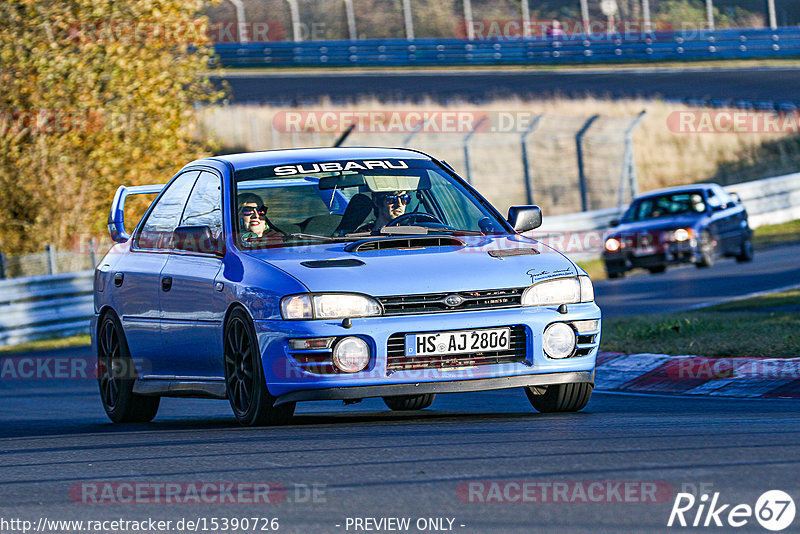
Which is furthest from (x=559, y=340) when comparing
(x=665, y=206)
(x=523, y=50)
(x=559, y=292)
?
(x=523, y=50)

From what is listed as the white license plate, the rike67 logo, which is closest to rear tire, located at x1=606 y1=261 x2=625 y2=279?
the white license plate

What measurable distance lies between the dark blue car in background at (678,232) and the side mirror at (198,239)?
14830 millimetres

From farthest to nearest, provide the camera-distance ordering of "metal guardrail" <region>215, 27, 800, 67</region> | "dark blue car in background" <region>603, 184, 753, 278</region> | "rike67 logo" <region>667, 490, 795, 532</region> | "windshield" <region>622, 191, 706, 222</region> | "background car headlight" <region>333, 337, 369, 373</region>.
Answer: "metal guardrail" <region>215, 27, 800, 67</region>, "windshield" <region>622, 191, 706, 222</region>, "dark blue car in background" <region>603, 184, 753, 278</region>, "background car headlight" <region>333, 337, 369, 373</region>, "rike67 logo" <region>667, 490, 795, 532</region>

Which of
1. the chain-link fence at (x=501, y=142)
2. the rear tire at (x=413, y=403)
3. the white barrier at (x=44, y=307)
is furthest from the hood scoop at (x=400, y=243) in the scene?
the chain-link fence at (x=501, y=142)

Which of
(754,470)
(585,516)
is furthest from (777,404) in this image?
(585,516)

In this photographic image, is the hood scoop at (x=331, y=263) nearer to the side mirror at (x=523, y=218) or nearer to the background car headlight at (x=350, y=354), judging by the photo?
the background car headlight at (x=350, y=354)

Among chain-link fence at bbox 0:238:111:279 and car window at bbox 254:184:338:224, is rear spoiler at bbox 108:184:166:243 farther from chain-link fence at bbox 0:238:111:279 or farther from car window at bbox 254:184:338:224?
chain-link fence at bbox 0:238:111:279

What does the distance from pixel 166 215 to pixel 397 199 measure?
172cm

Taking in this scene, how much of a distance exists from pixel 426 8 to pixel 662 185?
1314 centimetres

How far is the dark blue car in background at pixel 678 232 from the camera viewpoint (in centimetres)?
2258

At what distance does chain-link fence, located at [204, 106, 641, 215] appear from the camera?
95.3 feet

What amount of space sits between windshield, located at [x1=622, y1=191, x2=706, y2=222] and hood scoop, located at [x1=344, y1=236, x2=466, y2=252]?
15.5 meters

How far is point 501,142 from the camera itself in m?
28.5

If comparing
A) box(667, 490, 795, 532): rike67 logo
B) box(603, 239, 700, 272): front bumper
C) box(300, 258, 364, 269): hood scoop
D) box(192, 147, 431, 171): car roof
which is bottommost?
box(603, 239, 700, 272): front bumper
